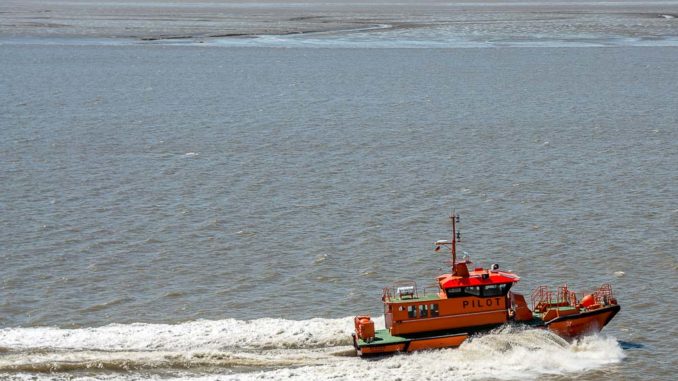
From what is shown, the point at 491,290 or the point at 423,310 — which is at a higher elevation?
the point at 491,290

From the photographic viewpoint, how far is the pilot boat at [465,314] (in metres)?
34.3

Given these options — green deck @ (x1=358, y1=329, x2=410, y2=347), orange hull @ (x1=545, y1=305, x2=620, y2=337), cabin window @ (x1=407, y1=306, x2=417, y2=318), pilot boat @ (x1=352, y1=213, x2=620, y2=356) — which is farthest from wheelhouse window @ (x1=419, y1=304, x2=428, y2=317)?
orange hull @ (x1=545, y1=305, x2=620, y2=337)

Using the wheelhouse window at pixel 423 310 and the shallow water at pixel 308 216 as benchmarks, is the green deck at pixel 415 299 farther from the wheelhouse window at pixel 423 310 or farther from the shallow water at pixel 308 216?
the shallow water at pixel 308 216

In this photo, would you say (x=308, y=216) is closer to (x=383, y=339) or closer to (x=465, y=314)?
(x=465, y=314)

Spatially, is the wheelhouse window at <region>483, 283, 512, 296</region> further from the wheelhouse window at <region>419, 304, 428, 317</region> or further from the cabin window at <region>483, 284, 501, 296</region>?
the wheelhouse window at <region>419, 304, 428, 317</region>

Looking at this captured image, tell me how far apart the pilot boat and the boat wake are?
0.43 metres

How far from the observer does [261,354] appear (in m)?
33.6

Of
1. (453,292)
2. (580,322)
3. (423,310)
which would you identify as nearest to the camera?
(423,310)

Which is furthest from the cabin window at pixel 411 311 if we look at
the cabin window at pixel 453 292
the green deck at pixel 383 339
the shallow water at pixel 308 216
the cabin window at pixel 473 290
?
the cabin window at pixel 473 290

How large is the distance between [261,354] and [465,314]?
7.06 m

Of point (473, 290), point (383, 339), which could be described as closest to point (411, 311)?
point (383, 339)

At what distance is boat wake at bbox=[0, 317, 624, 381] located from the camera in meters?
32.2

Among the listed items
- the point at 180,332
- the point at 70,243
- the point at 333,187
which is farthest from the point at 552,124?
the point at 180,332

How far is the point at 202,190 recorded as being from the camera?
5575 centimetres
